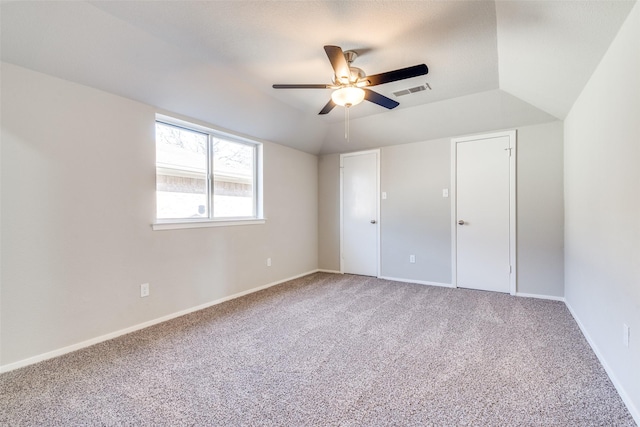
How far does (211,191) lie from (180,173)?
1.44ft

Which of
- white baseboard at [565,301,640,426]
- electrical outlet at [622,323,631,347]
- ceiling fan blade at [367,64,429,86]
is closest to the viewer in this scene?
white baseboard at [565,301,640,426]

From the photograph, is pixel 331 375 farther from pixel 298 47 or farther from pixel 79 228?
pixel 298 47

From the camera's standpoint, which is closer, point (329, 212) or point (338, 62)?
point (338, 62)

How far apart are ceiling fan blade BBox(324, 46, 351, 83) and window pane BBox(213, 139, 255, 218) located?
205 cm

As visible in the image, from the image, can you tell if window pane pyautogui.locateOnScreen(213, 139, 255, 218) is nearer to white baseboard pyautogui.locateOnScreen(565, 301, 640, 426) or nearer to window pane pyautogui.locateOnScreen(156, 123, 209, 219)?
window pane pyautogui.locateOnScreen(156, 123, 209, 219)

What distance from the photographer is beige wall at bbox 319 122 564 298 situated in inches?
138

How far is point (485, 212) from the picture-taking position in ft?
12.8

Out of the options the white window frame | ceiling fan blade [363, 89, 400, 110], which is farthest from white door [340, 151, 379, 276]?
ceiling fan blade [363, 89, 400, 110]

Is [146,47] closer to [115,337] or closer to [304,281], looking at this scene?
[115,337]

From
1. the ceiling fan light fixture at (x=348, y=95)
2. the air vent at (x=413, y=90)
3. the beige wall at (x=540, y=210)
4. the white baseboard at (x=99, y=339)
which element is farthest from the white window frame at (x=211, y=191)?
the beige wall at (x=540, y=210)

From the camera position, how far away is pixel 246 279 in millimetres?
3902

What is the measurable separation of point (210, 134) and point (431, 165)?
313cm

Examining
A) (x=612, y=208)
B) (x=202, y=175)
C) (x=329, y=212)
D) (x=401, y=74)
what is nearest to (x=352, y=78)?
(x=401, y=74)

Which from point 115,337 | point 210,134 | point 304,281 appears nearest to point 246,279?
point 304,281
